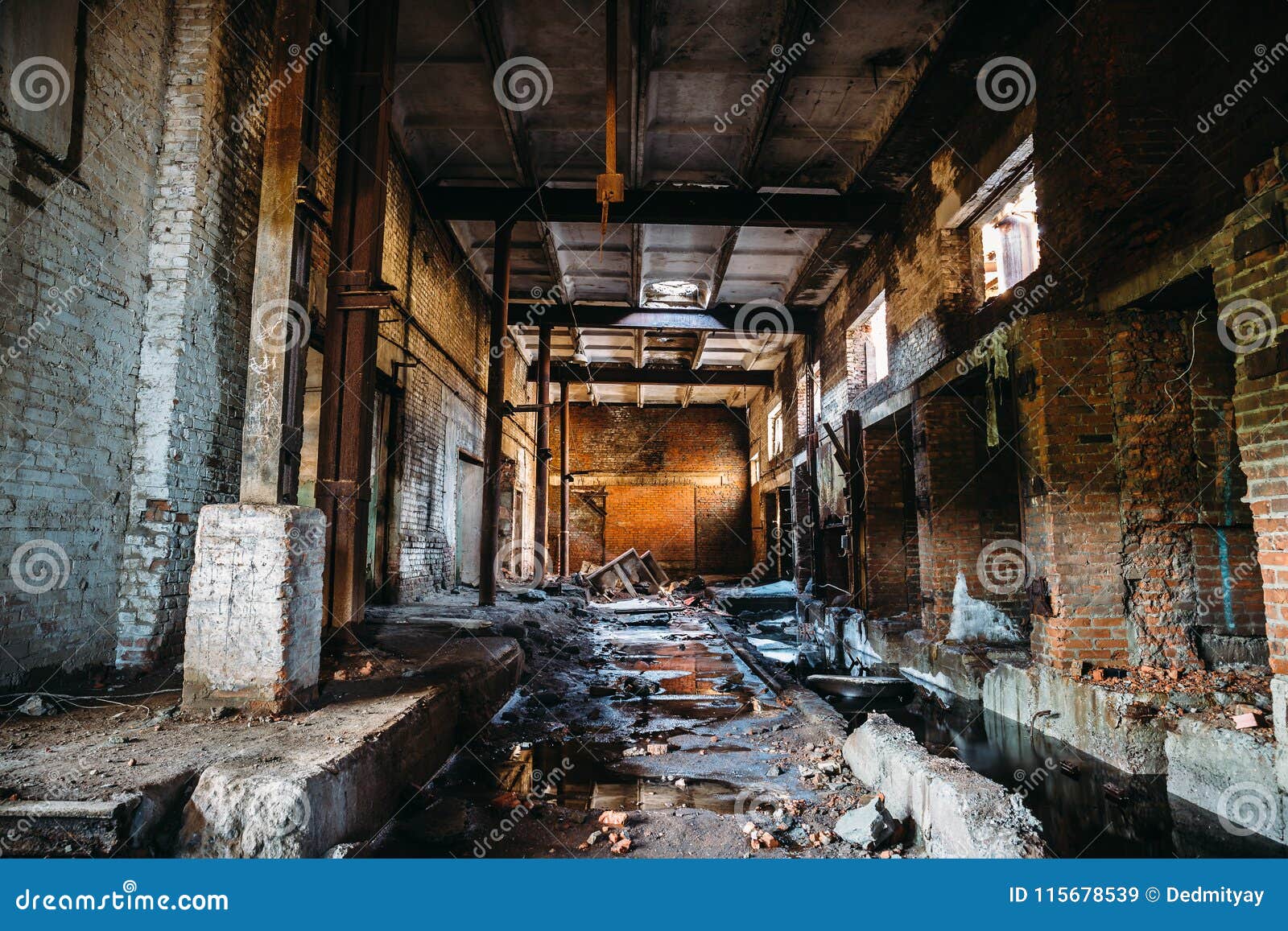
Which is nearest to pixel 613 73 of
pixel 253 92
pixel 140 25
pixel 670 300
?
pixel 253 92

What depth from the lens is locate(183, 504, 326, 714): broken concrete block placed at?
3178mm

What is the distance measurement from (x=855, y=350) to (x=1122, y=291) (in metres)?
5.99

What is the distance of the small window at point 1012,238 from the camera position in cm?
657

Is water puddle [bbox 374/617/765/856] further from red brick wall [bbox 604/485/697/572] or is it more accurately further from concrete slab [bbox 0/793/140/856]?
red brick wall [bbox 604/485/697/572]

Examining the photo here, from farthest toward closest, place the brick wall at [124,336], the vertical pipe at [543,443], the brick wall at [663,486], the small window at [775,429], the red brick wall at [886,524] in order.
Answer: the brick wall at [663,486], the small window at [775,429], the vertical pipe at [543,443], the red brick wall at [886,524], the brick wall at [124,336]

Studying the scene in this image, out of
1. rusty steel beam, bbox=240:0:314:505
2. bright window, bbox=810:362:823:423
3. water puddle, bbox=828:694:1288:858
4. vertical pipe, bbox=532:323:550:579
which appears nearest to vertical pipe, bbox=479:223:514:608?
vertical pipe, bbox=532:323:550:579

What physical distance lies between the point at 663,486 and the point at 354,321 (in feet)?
52.5

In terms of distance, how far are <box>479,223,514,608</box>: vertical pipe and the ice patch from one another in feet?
16.9

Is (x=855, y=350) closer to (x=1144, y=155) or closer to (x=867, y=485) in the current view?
(x=867, y=485)

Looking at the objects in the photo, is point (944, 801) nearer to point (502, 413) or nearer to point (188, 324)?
point (188, 324)

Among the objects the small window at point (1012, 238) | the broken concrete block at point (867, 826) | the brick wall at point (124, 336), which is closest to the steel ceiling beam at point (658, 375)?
the small window at point (1012, 238)

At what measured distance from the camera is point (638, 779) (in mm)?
3703

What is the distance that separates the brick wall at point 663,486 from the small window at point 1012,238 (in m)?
13.3

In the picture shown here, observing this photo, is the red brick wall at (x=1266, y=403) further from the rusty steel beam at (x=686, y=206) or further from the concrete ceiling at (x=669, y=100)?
the rusty steel beam at (x=686, y=206)
